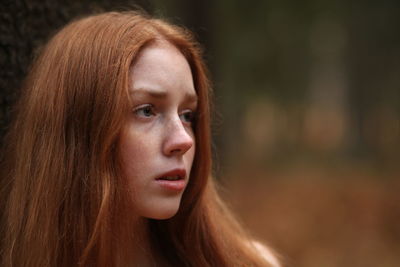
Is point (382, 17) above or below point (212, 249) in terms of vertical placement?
below

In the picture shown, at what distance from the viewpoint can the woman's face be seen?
6.37ft

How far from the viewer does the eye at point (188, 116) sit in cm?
214

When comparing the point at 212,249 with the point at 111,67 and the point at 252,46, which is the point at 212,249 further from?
the point at 252,46

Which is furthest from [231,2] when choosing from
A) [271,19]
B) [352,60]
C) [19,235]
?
[19,235]

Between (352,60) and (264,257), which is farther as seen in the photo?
(352,60)

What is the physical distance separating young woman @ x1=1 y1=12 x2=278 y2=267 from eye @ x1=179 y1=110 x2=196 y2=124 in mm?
25

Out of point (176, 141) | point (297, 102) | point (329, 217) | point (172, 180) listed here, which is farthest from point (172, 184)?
point (297, 102)

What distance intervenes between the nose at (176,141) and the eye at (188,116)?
135mm

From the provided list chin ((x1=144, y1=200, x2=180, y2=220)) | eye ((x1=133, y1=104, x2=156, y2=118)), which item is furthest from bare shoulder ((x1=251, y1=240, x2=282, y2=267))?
eye ((x1=133, y1=104, x2=156, y2=118))

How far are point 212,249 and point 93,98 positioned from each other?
2.82 ft

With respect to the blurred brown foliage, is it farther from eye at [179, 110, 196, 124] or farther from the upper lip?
the upper lip

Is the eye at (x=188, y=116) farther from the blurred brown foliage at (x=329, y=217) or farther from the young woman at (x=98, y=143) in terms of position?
the blurred brown foliage at (x=329, y=217)

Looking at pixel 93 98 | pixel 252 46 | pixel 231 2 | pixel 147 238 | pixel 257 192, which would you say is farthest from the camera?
pixel 252 46

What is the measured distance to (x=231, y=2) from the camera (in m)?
8.59
